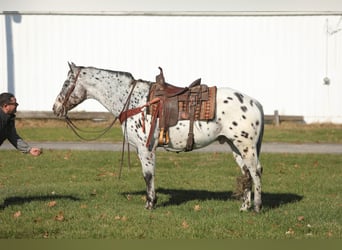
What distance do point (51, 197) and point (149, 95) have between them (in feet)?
9.27

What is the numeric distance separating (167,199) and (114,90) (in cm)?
237

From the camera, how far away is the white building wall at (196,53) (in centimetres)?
2866

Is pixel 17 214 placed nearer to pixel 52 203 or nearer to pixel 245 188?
pixel 52 203

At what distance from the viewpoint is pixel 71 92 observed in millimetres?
10914

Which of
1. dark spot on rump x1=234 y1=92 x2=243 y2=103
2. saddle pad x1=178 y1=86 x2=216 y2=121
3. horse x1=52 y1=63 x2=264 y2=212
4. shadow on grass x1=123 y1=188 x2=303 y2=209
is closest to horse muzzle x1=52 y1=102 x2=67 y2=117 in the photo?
horse x1=52 y1=63 x2=264 y2=212

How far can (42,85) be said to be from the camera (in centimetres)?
2919

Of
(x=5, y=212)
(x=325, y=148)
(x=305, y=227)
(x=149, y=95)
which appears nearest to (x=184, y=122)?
(x=149, y=95)

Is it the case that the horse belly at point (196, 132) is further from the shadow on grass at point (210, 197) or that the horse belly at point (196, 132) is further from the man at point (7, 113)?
the man at point (7, 113)

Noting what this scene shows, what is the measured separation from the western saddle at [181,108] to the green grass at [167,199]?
1.33m

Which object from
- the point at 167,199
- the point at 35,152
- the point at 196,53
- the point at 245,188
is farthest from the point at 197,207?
the point at 196,53

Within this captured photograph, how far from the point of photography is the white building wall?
94.0 ft

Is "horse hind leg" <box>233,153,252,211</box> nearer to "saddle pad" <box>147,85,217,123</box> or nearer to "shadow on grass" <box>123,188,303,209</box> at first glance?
"shadow on grass" <box>123,188,303,209</box>

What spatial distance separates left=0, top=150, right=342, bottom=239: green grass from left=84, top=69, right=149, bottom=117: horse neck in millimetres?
1770

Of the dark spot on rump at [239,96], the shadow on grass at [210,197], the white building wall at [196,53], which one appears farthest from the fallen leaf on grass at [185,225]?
the white building wall at [196,53]
